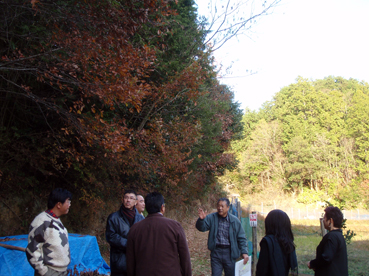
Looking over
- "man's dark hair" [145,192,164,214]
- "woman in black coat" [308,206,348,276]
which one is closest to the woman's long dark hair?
"woman in black coat" [308,206,348,276]

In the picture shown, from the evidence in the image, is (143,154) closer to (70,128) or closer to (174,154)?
(174,154)

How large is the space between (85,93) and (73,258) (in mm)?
3234

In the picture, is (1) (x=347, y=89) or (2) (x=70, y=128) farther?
(1) (x=347, y=89)

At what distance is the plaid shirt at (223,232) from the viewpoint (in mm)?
4902

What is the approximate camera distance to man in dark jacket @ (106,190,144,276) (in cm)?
407

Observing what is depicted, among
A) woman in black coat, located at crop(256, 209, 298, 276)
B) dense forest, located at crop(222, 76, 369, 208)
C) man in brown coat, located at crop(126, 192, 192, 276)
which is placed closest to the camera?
man in brown coat, located at crop(126, 192, 192, 276)

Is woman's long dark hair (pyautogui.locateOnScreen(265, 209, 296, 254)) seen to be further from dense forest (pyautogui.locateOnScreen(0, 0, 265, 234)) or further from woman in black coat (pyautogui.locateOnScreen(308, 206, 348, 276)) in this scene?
dense forest (pyautogui.locateOnScreen(0, 0, 265, 234))

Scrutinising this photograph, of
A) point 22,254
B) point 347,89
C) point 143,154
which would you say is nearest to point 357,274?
point 143,154

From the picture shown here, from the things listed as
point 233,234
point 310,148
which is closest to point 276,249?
point 233,234

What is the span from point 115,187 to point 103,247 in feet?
5.99

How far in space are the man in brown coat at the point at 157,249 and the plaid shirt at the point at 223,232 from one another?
1.95 metres

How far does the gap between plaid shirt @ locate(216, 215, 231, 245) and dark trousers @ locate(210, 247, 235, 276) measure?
0.36 ft

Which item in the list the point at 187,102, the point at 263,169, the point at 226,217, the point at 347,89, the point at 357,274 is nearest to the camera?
the point at 226,217

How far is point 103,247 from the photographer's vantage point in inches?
371
